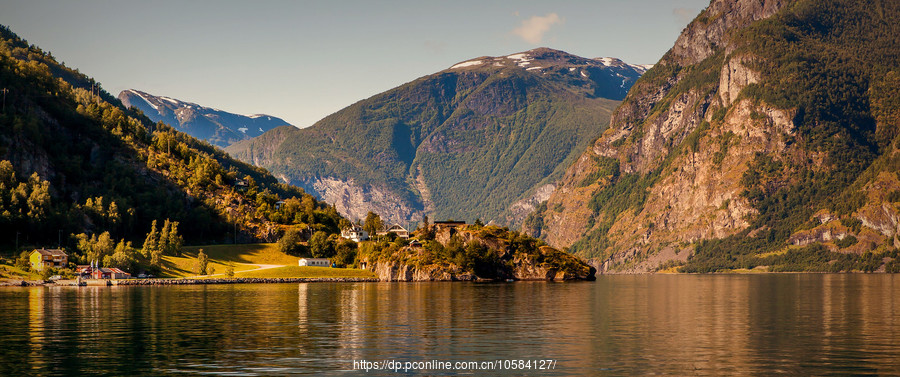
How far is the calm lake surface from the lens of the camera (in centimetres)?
6381

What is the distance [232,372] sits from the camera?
60.0 metres

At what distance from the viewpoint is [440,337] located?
270 ft

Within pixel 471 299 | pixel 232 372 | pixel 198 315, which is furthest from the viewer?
pixel 471 299

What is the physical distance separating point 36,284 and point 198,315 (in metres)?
111

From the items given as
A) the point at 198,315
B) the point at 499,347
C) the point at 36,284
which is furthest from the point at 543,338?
the point at 36,284

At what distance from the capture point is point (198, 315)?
Result: 106 meters

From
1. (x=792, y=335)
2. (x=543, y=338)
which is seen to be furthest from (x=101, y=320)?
(x=792, y=335)

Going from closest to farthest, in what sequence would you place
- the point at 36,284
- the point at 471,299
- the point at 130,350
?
the point at 130,350 → the point at 471,299 → the point at 36,284

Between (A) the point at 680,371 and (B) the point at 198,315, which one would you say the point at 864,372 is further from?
(B) the point at 198,315

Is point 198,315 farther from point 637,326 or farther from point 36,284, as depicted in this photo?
point 36,284

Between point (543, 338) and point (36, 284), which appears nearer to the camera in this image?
point (543, 338)

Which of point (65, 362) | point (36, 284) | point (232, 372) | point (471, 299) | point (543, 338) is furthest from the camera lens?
point (36, 284)

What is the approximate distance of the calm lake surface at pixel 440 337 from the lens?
63812mm

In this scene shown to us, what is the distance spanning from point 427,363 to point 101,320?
173 feet
